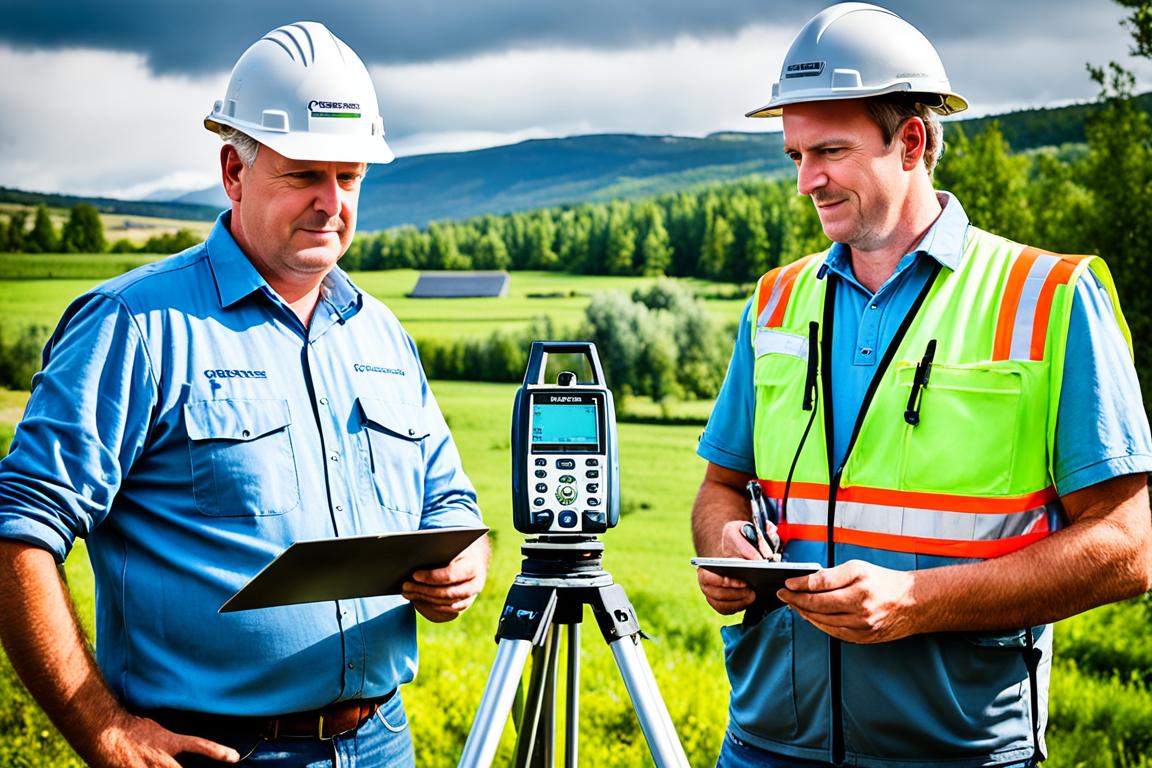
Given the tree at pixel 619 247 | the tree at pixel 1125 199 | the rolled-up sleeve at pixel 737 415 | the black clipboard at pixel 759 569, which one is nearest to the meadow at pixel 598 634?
the tree at pixel 619 247

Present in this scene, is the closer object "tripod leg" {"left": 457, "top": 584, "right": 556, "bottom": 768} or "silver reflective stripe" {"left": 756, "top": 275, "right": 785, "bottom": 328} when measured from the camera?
"tripod leg" {"left": 457, "top": 584, "right": 556, "bottom": 768}

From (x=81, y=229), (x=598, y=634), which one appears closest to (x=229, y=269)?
(x=598, y=634)

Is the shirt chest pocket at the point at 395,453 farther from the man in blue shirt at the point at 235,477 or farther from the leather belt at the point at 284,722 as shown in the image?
the leather belt at the point at 284,722

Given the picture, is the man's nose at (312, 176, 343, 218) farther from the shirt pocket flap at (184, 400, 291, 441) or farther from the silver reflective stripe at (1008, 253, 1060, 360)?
the silver reflective stripe at (1008, 253, 1060, 360)

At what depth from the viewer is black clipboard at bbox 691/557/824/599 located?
2.24 meters

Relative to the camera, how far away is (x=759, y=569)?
89.9 inches

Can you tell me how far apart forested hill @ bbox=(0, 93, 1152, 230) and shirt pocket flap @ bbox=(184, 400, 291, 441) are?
26.6 feet

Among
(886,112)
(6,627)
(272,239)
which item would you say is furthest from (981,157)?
(6,627)

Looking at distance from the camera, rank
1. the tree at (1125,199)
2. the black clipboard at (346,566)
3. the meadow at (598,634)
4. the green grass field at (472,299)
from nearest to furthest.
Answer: the black clipboard at (346,566), the meadow at (598,634), the tree at (1125,199), the green grass field at (472,299)

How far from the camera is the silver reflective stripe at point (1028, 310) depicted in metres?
2.54

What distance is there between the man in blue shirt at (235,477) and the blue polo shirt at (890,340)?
0.78 metres

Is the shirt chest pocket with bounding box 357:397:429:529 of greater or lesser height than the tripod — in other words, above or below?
above

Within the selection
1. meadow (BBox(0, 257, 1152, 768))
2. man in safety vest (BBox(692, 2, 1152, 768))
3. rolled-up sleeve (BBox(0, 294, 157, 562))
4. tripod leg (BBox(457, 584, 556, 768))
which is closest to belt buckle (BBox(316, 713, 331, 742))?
tripod leg (BBox(457, 584, 556, 768))

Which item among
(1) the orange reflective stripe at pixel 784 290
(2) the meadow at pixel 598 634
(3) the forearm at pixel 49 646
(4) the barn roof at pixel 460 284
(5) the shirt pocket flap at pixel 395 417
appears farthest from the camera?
(4) the barn roof at pixel 460 284
